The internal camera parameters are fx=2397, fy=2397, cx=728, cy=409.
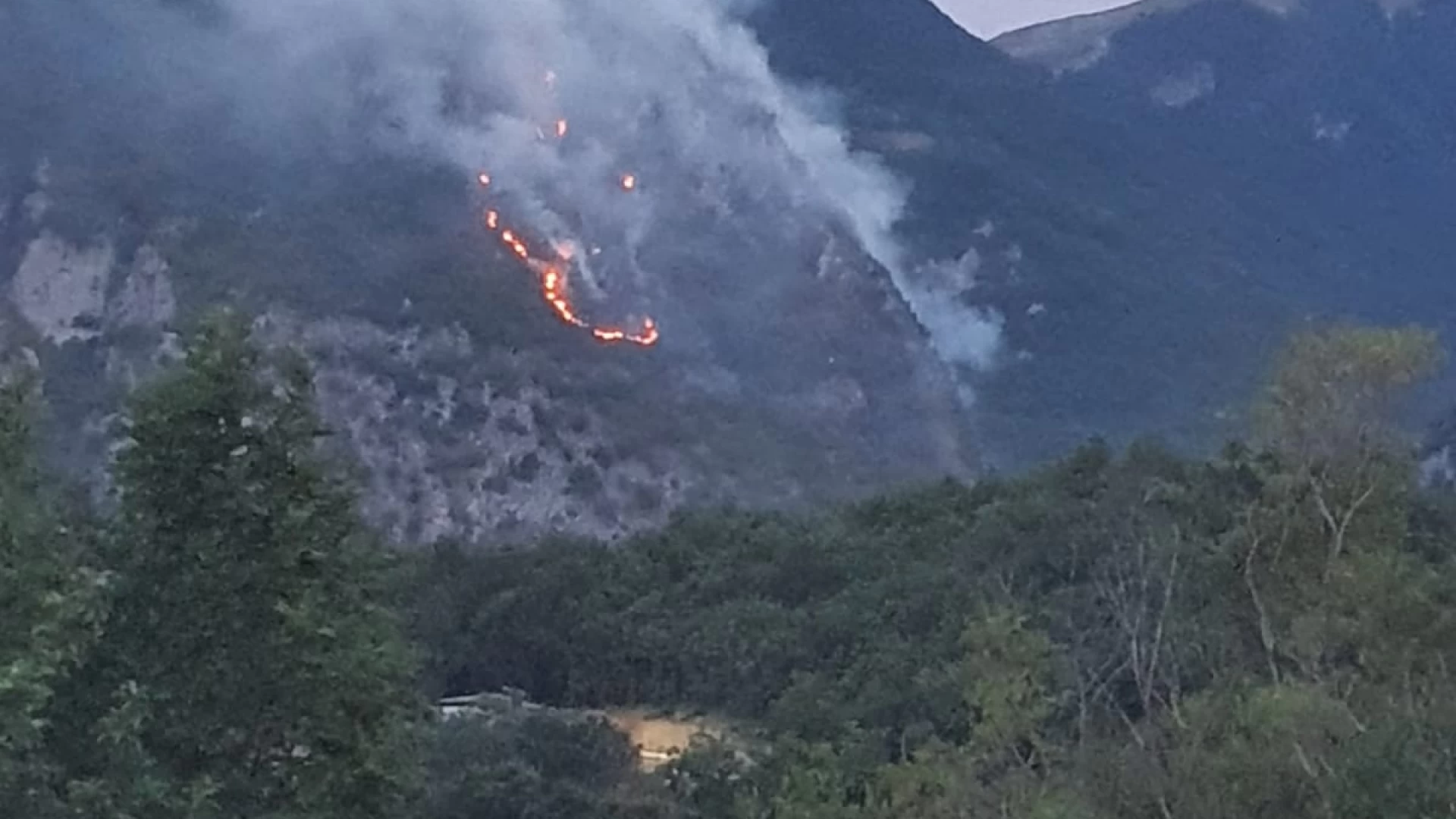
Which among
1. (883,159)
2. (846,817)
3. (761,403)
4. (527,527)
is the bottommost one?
(846,817)

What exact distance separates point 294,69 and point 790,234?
11.2 metres

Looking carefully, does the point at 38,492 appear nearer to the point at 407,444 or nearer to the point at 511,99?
the point at 407,444

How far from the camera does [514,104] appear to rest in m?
49.5

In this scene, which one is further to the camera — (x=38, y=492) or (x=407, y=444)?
(x=407, y=444)

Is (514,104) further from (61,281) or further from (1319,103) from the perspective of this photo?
(1319,103)

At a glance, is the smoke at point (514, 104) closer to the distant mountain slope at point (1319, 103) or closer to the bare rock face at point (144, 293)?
the bare rock face at point (144, 293)

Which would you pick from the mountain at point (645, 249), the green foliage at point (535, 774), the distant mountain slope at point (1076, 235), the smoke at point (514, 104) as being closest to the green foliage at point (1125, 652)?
the green foliage at point (535, 774)

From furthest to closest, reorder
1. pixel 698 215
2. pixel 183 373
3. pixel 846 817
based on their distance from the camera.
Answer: pixel 698 215, pixel 846 817, pixel 183 373

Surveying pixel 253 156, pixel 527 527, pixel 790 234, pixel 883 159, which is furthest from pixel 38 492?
pixel 883 159

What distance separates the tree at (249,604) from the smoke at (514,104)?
3397 centimetres

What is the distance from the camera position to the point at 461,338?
40.6 metres

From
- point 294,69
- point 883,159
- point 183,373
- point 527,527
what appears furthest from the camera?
point 883,159

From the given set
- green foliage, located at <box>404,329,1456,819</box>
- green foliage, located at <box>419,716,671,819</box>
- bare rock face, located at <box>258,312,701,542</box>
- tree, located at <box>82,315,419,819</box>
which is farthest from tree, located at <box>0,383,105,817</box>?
bare rock face, located at <box>258,312,701,542</box>

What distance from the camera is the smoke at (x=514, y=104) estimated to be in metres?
44.8
